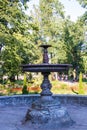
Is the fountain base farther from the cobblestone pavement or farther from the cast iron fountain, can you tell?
the cobblestone pavement

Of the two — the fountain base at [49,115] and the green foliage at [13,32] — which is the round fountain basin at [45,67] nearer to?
the fountain base at [49,115]

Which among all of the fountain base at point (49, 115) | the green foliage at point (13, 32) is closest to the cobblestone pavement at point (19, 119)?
the fountain base at point (49, 115)

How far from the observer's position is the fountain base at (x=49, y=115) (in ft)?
27.9

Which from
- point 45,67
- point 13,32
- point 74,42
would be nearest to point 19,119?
point 45,67

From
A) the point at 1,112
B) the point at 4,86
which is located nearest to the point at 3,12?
the point at 4,86

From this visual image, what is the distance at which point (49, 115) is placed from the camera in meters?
8.66

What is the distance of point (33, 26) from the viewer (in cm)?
2114

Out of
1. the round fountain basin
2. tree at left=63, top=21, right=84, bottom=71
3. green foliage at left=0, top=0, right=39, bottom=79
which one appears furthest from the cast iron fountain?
tree at left=63, top=21, right=84, bottom=71

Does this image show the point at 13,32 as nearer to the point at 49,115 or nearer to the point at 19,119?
the point at 19,119

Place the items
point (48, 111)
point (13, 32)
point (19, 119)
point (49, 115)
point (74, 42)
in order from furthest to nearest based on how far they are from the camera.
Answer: point (74, 42) → point (13, 32) → point (19, 119) → point (48, 111) → point (49, 115)

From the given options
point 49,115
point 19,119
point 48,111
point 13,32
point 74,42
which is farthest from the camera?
point 74,42

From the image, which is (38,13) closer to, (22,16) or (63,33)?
(63,33)

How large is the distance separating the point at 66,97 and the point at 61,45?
32.1m

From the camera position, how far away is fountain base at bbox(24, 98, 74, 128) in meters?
8.49
